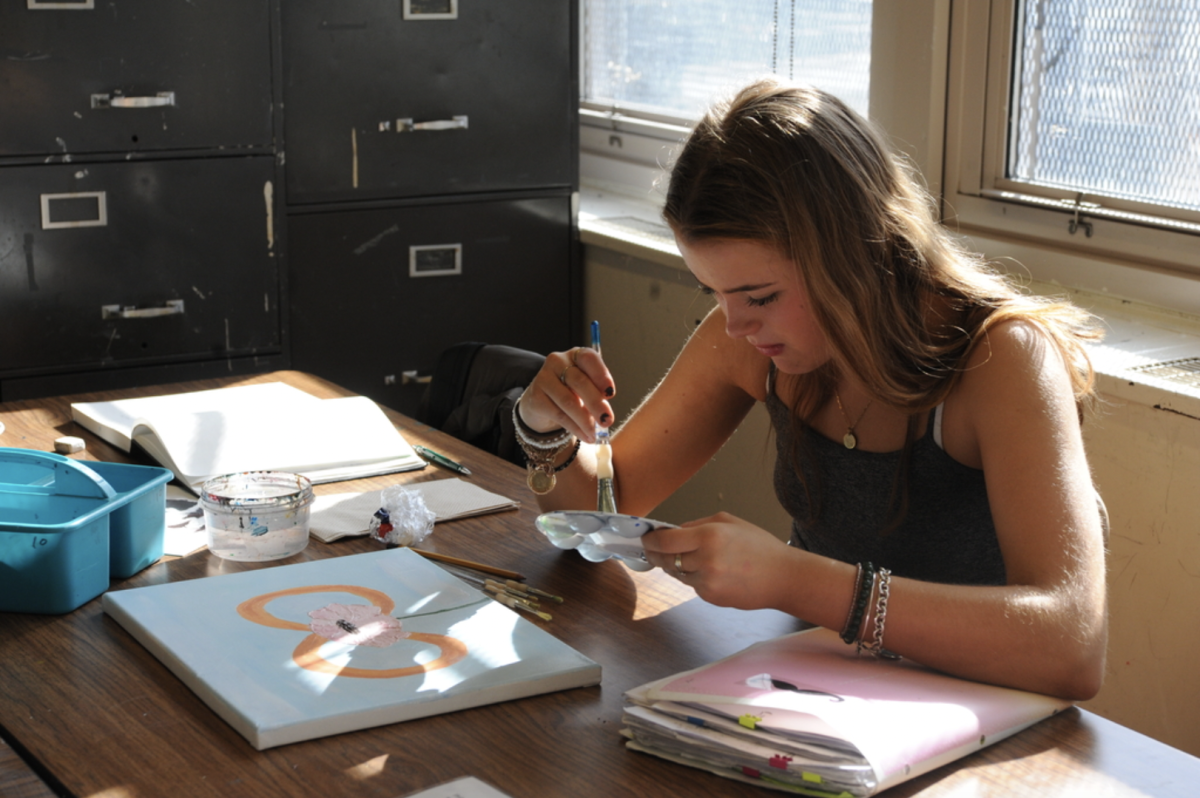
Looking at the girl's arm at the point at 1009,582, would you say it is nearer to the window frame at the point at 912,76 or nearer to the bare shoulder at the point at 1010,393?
the bare shoulder at the point at 1010,393

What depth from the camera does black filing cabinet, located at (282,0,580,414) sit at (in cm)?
281

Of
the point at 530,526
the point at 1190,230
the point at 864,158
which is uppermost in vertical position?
the point at 864,158

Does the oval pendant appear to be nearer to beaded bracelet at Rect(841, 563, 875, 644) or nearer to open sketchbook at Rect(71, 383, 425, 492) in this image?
open sketchbook at Rect(71, 383, 425, 492)

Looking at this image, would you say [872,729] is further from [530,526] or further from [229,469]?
[229,469]

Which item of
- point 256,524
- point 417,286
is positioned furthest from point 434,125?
point 256,524

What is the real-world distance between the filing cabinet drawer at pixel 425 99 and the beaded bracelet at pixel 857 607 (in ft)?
6.62

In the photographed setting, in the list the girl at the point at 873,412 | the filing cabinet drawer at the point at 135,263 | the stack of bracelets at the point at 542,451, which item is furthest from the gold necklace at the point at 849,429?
the filing cabinet drawer at the point at 135,263

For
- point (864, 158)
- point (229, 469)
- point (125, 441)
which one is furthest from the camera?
point (125, 441)

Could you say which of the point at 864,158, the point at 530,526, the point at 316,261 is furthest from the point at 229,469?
the point at 316,261

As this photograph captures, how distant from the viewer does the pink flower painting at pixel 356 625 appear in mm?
1154

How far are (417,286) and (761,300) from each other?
181cm

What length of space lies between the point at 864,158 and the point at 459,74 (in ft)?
5.93

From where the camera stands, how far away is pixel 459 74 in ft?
9.65

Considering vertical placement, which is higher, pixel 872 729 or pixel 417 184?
pixel 417 184
